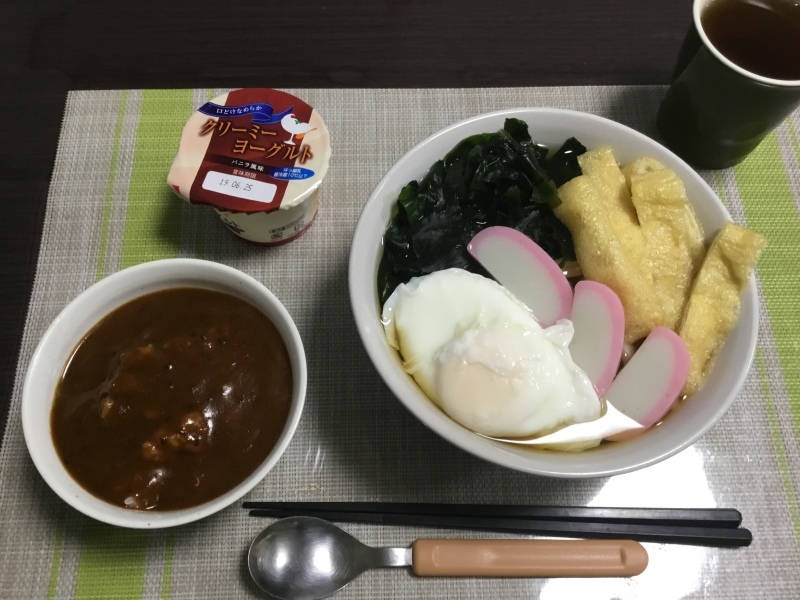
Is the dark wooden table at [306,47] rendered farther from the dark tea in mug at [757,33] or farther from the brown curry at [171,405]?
the brown curry at [171,405]

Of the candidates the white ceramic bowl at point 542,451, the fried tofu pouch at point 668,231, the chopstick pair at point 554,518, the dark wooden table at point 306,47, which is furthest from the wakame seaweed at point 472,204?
the dark wooden table at point 306,47

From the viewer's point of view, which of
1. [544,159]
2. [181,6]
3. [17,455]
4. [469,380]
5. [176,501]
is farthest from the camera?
[181,6]

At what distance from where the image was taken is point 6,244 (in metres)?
1.76

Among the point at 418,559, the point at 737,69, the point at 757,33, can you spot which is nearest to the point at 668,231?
the point at 737,69

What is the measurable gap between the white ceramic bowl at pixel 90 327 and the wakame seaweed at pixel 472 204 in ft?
1.03

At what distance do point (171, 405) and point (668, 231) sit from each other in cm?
122

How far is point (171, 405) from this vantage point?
3.99 ft

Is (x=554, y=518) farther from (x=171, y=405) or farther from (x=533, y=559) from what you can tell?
(x=171, y=405)

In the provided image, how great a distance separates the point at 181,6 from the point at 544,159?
157 cm

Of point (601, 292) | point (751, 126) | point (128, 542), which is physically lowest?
point (128, 542)

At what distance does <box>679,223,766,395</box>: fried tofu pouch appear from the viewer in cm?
131

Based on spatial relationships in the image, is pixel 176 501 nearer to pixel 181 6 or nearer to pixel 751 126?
pixel 751 126

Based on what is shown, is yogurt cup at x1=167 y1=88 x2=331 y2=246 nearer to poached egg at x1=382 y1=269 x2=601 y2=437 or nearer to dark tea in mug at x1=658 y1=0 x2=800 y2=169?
poached egg at x1=382 y1=269 x2=601 y2=437

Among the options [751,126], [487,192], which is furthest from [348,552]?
[751,126]
